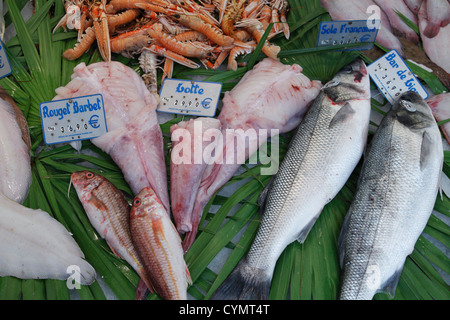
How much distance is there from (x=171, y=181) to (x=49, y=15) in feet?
5.26

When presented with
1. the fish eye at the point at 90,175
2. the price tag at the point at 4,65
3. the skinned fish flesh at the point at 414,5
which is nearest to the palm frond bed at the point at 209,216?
the price tag at the point at 4,65

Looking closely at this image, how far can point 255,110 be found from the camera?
200 centimetres

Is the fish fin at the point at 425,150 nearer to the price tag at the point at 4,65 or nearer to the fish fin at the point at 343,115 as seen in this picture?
the fish fin at the point at 343,115

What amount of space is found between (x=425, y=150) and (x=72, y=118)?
1.86 metres

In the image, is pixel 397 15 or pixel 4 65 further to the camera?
pixel 397 15

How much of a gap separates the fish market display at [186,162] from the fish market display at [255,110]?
0.09 ft

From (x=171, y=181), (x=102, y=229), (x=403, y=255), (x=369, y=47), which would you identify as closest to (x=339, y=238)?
(x=403, y=255)

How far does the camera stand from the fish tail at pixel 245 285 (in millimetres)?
1540

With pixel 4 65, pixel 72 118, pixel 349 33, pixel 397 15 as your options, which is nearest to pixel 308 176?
pixel 349 33

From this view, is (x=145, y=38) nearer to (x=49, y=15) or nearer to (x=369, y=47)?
(x=49, y=15)

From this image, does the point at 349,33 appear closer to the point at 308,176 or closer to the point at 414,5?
the point at 414,5

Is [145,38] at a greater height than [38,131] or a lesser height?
greater

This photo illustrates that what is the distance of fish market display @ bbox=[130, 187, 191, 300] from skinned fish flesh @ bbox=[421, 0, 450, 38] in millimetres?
2074
